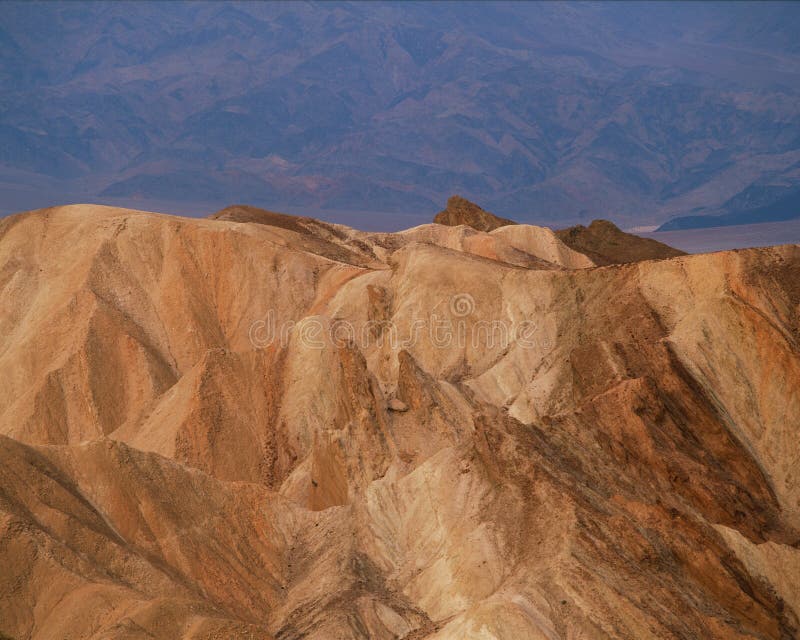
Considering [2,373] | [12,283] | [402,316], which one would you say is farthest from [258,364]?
[12,283]

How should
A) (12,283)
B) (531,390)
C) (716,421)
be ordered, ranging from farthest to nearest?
(12,283) → (531,390) → (716,421)

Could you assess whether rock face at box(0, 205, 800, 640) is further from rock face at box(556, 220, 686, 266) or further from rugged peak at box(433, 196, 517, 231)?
rugged peak at box(433, 196, 517, 231)

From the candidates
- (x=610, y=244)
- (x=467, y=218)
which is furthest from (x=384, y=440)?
(x=467, y=218)

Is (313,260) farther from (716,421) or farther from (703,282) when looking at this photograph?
(716,421)

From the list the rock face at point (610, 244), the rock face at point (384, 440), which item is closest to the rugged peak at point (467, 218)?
the rock face at point (610, 244)

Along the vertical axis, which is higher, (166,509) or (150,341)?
(150,341)

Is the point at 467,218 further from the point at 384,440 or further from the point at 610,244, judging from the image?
the point at 384,440
